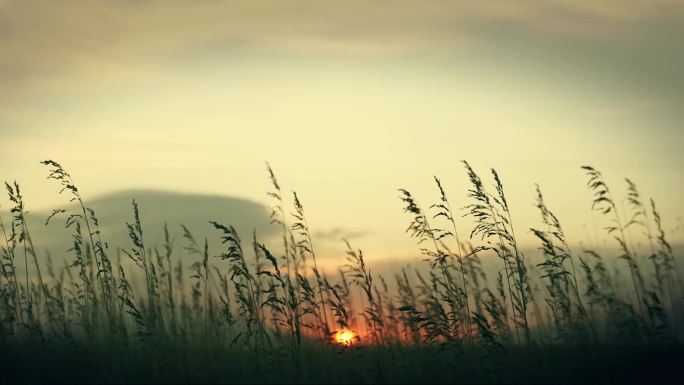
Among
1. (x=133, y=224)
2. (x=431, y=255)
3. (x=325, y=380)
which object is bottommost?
(x=325, y=380)

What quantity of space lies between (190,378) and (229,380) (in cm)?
52

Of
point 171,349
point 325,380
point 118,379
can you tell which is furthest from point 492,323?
point 118,379

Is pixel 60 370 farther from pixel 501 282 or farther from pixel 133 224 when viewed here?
pixel 501 282

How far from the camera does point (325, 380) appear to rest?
869cm

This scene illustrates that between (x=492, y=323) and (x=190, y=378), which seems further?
(x=492, y=323)

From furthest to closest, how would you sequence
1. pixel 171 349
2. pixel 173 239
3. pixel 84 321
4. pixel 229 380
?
pixel 173 239
pixel 84 321
pixel 171 349
pixel 229 380

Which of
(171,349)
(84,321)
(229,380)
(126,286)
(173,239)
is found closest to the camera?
(229,380)

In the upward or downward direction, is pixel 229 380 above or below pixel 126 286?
below

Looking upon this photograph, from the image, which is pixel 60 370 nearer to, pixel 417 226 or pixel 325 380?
pixel 325 380

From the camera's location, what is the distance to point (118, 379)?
9164 mm

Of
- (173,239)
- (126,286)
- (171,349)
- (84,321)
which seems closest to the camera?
(171,349)

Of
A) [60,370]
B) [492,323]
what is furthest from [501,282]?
[60,370]

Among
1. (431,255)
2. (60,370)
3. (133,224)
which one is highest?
(133,224)

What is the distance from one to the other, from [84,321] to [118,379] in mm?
2236
